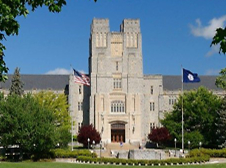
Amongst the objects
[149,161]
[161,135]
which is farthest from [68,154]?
[161,135]

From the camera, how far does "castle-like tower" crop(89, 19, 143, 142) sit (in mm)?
64375

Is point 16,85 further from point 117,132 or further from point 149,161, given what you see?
point 149,161

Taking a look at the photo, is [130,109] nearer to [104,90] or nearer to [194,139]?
[104,90]

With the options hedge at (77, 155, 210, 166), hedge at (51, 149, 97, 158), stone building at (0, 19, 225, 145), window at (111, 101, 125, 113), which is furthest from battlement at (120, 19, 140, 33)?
hedge at (77, 155, 210, 166)

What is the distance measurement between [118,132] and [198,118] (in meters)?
13.8

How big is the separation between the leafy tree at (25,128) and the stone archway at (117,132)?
80.3ft

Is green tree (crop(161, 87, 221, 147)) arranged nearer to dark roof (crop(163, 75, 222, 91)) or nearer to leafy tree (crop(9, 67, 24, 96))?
dark roof (crop(163, 75, 222, 91))

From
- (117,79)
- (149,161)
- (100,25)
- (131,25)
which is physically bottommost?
(149,161)

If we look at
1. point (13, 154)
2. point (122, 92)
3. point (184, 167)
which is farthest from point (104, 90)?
point (184, 167)

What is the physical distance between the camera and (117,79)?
214 ft

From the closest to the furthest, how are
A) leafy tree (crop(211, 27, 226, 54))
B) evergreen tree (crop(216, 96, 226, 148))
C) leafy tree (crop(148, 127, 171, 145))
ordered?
leafy tree (crop(211, 27, 226, 54))
evergreen tree (crop(216, 96, 226, 148))
leafy tree (crop(148, 127, 171, 145))

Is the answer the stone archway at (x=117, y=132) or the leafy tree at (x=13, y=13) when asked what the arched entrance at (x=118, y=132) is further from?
the leafy tree at (x=13, y=13)

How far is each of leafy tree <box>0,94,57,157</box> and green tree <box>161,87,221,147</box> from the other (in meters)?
21.4

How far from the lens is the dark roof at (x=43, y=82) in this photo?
76.6m
